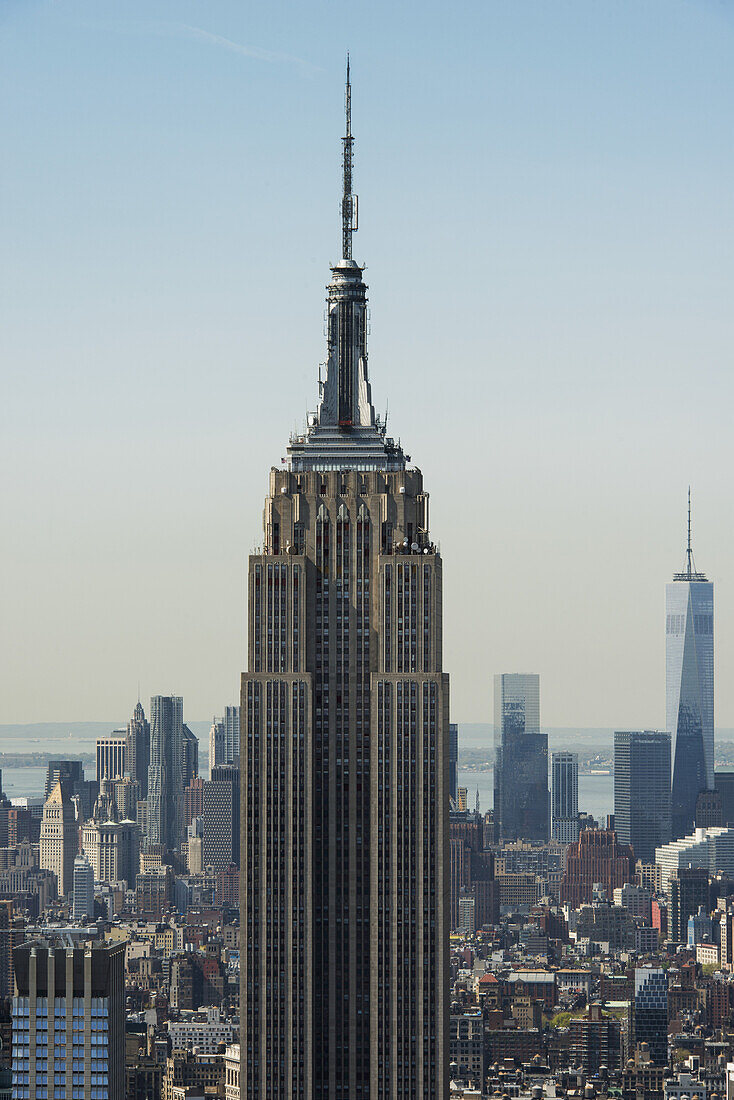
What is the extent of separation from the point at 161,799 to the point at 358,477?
6465 centimetres

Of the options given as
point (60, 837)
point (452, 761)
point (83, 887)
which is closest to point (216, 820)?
point (83, 887)

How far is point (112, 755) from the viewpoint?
84438 mm

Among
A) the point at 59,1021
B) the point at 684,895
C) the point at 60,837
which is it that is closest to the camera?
the point at 59,1021

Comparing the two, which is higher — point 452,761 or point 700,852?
point 452,761

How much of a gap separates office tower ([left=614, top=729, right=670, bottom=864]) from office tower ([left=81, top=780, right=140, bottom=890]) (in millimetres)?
25579

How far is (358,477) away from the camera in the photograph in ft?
110

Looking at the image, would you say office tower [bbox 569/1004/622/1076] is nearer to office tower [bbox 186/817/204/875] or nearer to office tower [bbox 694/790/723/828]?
office tower [bbox 186/817/204/875]

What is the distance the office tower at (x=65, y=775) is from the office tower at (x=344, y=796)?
47.5 m

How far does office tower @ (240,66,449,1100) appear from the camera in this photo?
32.4 metres

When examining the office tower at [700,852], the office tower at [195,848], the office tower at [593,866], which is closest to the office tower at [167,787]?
the office tower at [195,848]

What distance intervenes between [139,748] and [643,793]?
41.2 metres

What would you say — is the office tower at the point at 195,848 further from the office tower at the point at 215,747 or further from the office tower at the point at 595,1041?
the office tower at the point at 595,1041

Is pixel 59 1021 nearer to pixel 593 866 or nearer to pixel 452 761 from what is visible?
pixel 452 761

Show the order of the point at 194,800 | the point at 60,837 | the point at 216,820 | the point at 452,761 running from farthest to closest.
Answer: the point at 60,837
the point at 194,800
the point at 216,820
the point at 452,761
